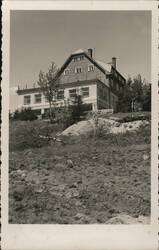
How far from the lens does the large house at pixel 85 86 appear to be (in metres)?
6.03

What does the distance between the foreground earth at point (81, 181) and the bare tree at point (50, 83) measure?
0.66 m

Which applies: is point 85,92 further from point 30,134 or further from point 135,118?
point 30,134

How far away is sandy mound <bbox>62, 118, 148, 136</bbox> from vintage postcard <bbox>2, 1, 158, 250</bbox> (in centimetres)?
2

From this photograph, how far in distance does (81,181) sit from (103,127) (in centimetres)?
96

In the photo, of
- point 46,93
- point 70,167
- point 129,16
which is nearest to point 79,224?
point 70,167

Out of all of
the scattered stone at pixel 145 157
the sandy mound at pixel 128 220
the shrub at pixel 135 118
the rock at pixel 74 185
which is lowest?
the sandy mound at pixel 128 220

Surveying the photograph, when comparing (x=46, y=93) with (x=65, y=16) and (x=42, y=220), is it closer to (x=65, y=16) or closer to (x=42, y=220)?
(x=65, y=16)

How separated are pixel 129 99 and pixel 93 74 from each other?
24.8 inches

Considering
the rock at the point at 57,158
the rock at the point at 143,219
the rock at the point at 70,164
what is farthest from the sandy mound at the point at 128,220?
the rock at the point at 57,158

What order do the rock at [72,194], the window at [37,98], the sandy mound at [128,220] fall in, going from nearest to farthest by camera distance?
1. the sandy mound at [128,220]
2. the rock at [72,194]
3. the window at [37,98]

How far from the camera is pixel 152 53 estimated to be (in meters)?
5.77

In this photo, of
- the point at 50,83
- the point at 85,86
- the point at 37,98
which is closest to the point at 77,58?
the point at 85,86

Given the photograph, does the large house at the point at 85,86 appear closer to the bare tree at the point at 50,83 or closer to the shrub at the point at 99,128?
the bare tree at the point at 50,83

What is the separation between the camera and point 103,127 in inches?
251
